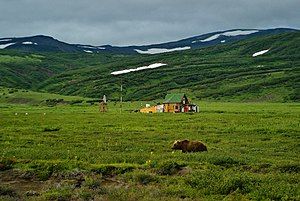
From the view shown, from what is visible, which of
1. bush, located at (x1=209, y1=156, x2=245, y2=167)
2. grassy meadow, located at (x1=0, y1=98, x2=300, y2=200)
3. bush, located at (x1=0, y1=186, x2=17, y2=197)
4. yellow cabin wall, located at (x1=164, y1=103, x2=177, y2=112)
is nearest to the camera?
grassy meadow, located at (x1=0, y1=98, x2=300, y2=200)

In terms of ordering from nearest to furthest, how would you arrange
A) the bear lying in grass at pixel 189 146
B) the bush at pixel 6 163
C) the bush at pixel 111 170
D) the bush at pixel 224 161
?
1. the bush at pixel 111 170
2. the bush at pixel 6 163
3. the bush at pixel 224 161
4. the bear lying in grass at pixel 189 146

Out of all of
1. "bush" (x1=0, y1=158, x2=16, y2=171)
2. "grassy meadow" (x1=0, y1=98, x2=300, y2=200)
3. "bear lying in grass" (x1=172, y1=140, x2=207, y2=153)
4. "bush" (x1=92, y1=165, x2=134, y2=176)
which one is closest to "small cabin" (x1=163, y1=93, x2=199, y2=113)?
"grassy meadow" (x1=0, y1=98, x2=300, y2=200)

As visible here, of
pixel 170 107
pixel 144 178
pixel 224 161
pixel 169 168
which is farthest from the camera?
pixel 170 107

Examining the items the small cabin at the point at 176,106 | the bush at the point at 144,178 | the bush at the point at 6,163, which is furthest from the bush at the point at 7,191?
the small cabin at the point at 176,106

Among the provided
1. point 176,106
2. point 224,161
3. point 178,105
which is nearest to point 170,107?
point 176,106

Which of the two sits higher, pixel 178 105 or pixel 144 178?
pixel 178 105

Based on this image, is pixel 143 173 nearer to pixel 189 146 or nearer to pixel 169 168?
pixel 169 168

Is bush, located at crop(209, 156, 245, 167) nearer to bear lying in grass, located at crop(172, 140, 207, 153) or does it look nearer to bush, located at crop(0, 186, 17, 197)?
bear lying in grass, located at crop(172, 140, 207, 153)

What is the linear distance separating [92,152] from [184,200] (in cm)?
1166

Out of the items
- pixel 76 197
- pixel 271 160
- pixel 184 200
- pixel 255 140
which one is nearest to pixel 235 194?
pixel 184 200

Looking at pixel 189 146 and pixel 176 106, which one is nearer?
pixel 189 146

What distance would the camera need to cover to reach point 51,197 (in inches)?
676

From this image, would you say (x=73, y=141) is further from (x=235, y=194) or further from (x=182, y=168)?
(x=235, y=194)

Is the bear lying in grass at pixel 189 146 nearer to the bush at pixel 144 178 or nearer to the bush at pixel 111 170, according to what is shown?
the bush at pixel 111 170
